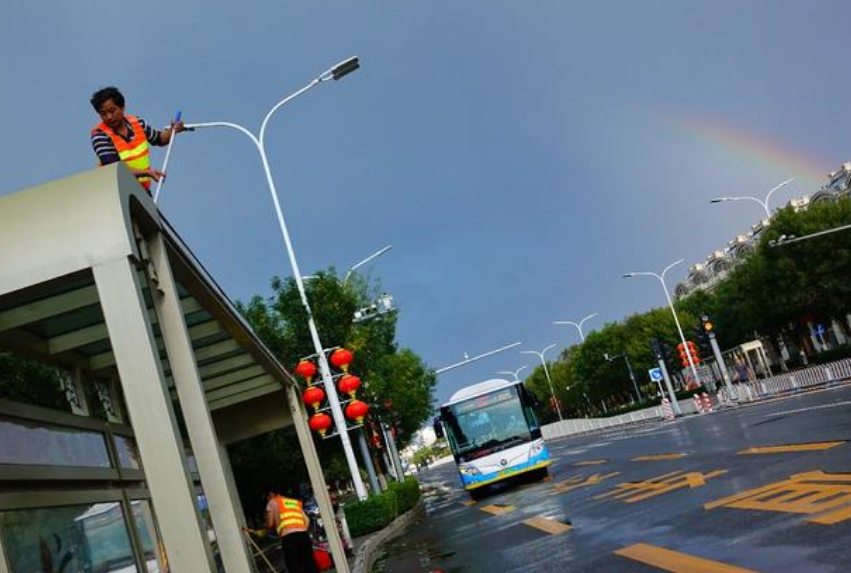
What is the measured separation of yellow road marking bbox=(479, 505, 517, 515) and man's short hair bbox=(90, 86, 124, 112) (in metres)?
14.8

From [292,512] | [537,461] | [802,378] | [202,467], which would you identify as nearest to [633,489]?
[292,512]

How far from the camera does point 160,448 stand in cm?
392

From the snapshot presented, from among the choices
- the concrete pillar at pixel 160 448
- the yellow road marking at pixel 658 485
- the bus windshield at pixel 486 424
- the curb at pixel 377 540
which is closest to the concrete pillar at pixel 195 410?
the concrete pillar at pixel 160 448

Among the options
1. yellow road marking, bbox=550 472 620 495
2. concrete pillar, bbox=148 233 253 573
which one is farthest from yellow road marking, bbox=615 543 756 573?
yellow road marking, bbox=550 472 620 495

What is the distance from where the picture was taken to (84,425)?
7816 millimetres

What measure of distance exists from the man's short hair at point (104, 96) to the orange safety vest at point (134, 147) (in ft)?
0.55

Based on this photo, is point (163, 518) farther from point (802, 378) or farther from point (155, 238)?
point (802, 378)

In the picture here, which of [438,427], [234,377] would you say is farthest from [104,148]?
[438,427]

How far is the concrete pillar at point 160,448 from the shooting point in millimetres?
3896

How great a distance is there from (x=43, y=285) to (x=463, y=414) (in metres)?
22.5

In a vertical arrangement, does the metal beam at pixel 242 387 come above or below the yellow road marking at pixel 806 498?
above

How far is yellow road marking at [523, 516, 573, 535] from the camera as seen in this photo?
505 inches

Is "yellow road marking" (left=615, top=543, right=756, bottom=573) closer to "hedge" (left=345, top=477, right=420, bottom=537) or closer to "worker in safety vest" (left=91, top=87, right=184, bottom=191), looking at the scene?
"worker in safety vest" (left=91, top=87, right=184, bottom=191)

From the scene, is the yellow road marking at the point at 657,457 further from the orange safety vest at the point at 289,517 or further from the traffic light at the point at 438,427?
the orange safety vest at the point at 289,517
